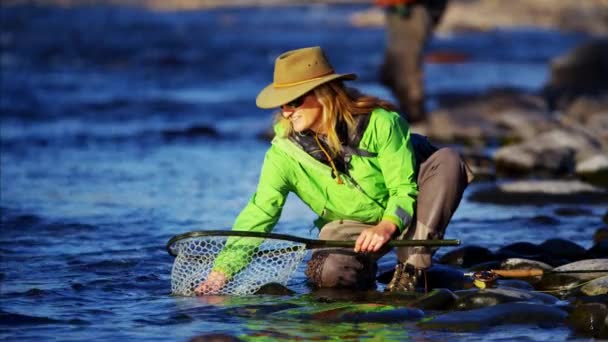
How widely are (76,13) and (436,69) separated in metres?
30.3

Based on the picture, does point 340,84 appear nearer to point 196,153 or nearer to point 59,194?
point 59,194

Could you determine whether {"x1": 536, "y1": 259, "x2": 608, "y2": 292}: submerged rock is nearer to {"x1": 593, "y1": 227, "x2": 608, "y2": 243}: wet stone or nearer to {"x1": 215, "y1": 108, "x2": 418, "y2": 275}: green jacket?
{"x1": 215, "y1": 108, "x2": 418, "y2": 275}: green jacket

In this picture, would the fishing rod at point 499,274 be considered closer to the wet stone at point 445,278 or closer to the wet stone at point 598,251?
the wet stone at point 445,278

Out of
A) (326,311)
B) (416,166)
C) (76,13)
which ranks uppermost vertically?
(76,13)

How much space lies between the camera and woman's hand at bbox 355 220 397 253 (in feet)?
18.0

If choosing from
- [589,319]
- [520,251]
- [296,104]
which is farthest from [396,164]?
[520,251]

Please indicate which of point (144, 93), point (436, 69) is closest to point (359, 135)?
point (144, 93)

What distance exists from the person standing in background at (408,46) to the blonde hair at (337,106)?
6.27 m

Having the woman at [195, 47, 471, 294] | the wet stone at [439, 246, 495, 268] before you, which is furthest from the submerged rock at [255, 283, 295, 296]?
the wet stone at [439, 246, 495, 268]

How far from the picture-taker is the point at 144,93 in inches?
752

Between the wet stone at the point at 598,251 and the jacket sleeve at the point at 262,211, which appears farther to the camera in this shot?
the wet stone at the point at 598,251

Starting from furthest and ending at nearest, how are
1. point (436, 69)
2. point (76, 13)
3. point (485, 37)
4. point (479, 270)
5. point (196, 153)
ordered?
point (76, 13)
point (485, 37)
point (436, 69)
point (196, 153)
point (479, 270)

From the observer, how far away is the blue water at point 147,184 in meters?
5.54

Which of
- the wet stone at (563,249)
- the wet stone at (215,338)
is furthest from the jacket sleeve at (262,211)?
the wet stone at (563,249)
